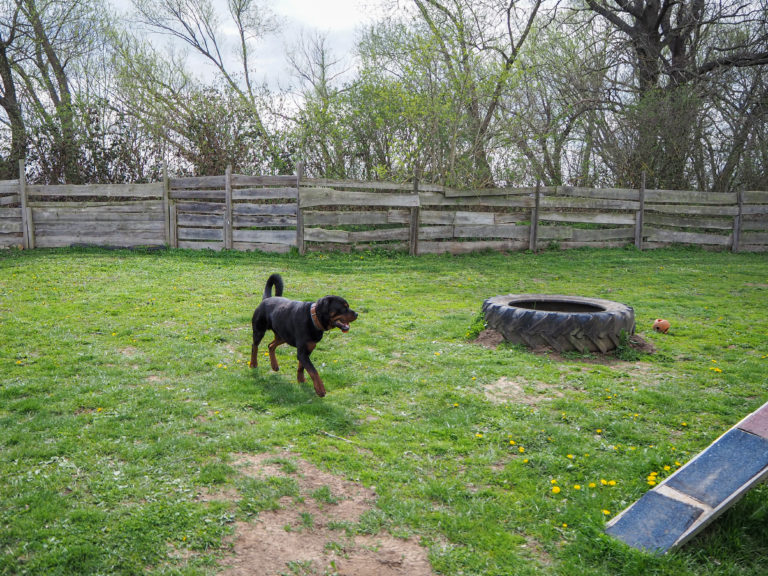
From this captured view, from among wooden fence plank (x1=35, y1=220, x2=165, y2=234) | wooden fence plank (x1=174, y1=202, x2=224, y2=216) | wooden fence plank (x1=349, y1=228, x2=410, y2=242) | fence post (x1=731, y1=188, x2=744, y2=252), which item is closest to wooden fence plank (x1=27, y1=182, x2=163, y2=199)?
wooden fence plank (x1=174, y1=202, x2=224, y2=216)

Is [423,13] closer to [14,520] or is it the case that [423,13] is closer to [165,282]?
[165,282]

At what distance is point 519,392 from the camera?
4742 millimetres

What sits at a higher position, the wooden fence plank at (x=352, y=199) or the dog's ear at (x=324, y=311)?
the wooden fence plank at (x=352, y=199)

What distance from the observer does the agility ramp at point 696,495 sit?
2523mm

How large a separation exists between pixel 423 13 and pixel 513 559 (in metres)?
16.3

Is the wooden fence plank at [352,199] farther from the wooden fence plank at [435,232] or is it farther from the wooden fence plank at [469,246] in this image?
the wooden fence plank at [469,246]

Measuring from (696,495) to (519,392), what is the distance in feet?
6.93

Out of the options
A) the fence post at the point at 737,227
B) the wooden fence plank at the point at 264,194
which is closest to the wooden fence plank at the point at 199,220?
the wooden fence plank at the point at 264,194

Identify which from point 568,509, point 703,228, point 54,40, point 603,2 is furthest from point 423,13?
point 568,509

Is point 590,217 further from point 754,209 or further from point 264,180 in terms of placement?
point 264,180

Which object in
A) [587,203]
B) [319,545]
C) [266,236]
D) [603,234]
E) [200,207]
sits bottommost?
[319,545]

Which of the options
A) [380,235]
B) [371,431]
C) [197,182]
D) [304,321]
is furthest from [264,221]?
[371,431]

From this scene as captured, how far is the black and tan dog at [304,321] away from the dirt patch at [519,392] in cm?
144

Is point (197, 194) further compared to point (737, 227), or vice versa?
point (737, 227)
